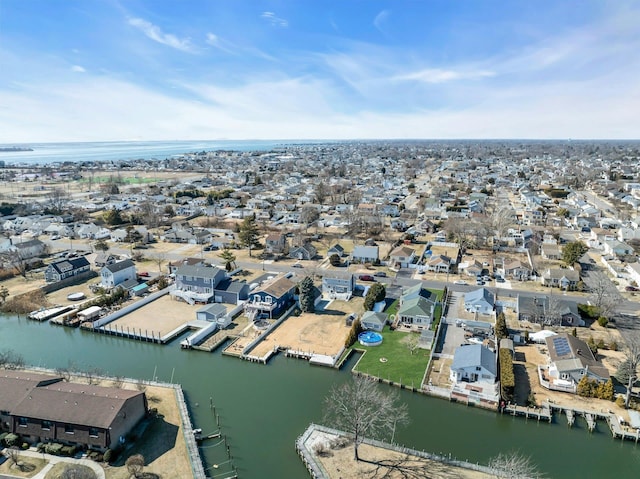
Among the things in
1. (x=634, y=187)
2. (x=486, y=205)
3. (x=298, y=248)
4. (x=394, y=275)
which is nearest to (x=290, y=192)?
(x=486, y=205)

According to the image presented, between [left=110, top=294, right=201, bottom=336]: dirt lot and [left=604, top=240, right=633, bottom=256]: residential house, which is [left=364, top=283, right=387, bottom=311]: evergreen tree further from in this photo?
[left=604, top=240, right=633, bottom=256]: residential house

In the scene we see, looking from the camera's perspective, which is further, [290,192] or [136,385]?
[290,192]

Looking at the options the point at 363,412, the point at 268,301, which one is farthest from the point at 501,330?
the point at 268,301

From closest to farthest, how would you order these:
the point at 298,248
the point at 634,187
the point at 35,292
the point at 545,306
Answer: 1. the point at 545,306
2. the point at 35,292
3. the point at 298,248
4. the point at 634,187

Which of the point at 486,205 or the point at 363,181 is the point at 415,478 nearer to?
the point at 486,205

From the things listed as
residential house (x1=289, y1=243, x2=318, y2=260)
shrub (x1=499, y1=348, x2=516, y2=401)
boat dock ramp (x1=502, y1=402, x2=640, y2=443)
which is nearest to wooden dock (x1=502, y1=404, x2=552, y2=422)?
boat dock ramp (x1=502, y1=402, x2=640, y2=443)

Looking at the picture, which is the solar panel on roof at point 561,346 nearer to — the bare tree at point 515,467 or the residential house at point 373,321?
the bare tree at point 515,467

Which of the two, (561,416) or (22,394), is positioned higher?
(22,394)

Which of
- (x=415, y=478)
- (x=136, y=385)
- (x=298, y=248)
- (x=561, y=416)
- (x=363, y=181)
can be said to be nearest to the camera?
(x=415, y=478)
